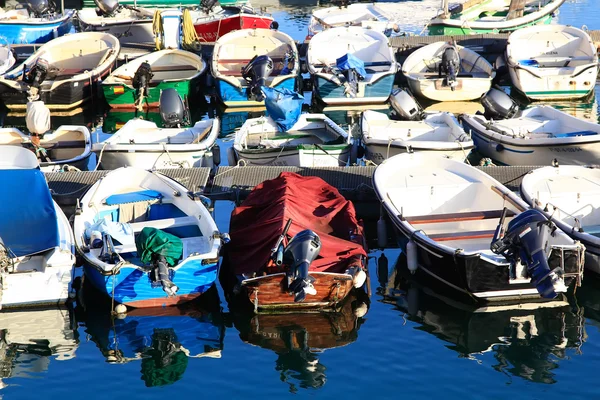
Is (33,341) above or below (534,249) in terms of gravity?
below

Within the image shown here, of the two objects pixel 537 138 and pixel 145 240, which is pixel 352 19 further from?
pixel 145 240

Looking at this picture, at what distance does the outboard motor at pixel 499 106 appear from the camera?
21.4m

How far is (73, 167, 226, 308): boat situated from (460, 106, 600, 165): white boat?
7779 millimetres

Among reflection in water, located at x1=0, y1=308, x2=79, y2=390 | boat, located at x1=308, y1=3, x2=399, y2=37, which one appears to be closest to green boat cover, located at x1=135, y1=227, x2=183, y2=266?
reflection in water, located at x1=0, y1=308, x2=79, y2=390

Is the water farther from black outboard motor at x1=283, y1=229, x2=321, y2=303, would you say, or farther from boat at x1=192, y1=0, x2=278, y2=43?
boat at x1=192, y1=0, x2=278, y2=43

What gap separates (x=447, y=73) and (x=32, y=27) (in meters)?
15.7

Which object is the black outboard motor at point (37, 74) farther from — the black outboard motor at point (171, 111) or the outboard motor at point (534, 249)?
the outboard motor at point (534, 249)

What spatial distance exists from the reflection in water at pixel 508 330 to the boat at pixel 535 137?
18.5 ft

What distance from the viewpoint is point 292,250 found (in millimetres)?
13070

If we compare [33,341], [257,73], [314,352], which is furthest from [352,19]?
[33,341]

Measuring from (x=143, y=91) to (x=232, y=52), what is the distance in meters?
4.01

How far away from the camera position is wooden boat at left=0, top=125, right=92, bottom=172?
19.2 metres

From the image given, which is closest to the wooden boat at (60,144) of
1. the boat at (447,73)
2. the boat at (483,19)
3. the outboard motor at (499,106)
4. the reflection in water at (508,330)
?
the reflection in water at (508,330)

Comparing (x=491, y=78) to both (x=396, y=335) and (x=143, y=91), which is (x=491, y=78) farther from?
(x=396, y=335)
